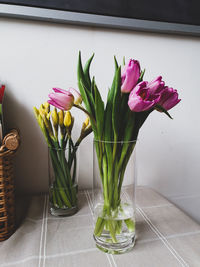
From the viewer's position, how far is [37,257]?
1.35 ft

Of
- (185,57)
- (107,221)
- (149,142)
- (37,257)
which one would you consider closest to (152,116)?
(149,142)

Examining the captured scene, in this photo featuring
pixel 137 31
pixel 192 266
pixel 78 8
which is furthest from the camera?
pixel 137 31

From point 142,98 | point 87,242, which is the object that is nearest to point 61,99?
point 142,98

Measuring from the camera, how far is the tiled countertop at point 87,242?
0.40 m

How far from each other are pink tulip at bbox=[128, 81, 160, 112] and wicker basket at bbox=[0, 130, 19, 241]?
264 millimetres

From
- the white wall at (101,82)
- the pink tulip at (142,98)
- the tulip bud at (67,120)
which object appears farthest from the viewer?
the white wall at (101,82)

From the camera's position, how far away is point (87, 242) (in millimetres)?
462

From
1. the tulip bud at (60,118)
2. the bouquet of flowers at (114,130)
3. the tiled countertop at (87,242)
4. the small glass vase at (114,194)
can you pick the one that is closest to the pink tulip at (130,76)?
the bouquet of flowers at (114,130)

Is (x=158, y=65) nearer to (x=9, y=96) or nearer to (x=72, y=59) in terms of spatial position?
(x=72, y=59)

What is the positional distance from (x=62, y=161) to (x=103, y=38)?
48 centimetres

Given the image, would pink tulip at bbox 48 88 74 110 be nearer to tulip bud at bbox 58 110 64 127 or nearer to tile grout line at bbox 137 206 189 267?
tulip bud at bbox 58 110 64 127

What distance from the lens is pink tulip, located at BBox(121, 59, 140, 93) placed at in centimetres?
36

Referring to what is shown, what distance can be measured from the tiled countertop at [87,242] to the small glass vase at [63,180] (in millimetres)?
26

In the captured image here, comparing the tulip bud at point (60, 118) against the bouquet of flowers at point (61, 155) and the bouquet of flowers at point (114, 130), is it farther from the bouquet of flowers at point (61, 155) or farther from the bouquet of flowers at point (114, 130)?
the bouquet of flowers at point (114, 130)
